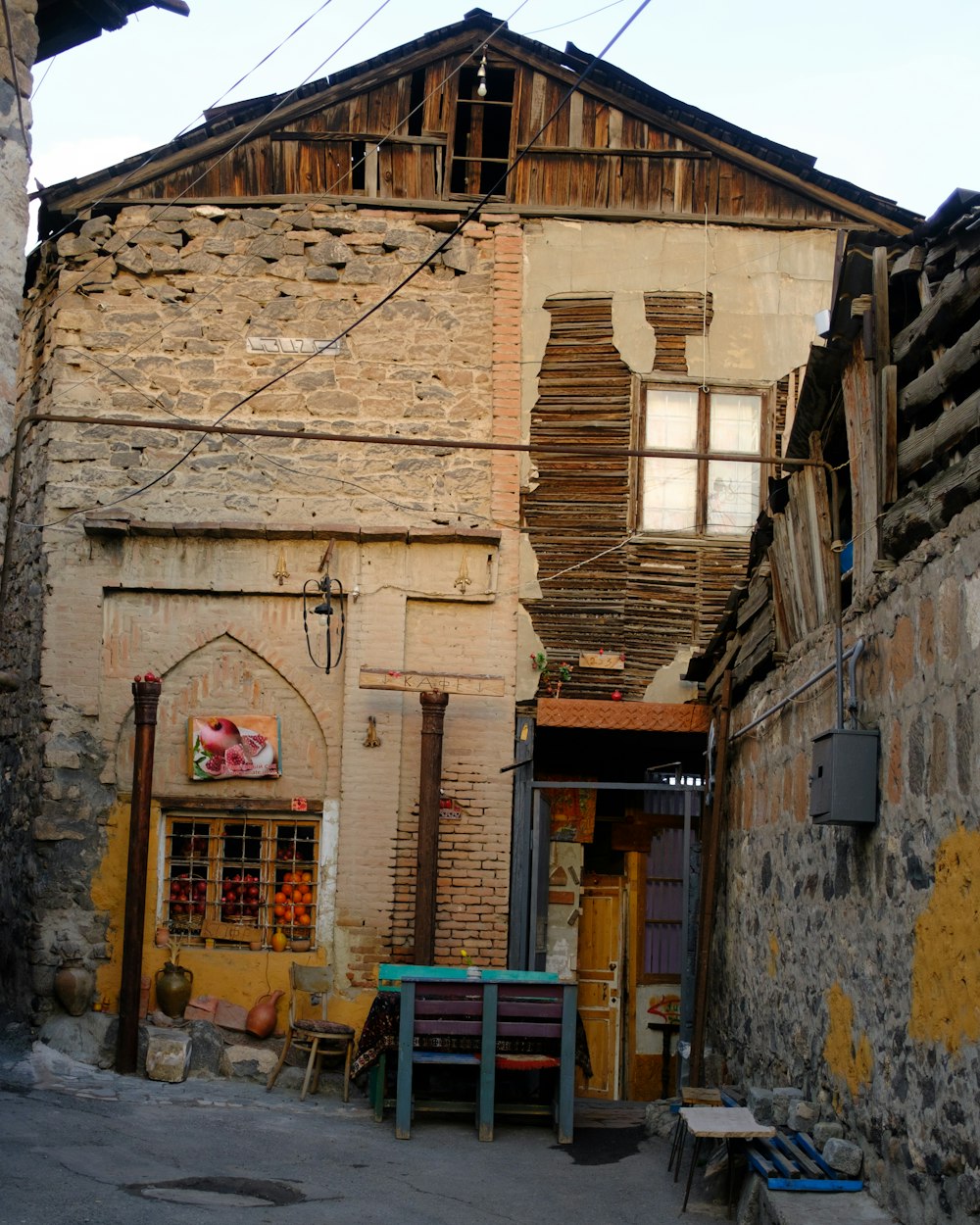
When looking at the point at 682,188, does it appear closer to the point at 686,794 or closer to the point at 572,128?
the point at 572,128

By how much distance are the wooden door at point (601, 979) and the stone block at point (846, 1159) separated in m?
6.92

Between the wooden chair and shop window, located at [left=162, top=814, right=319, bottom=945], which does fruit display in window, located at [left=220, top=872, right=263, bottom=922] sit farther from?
the wooden chair

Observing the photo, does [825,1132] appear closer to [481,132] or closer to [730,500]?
[730,500]

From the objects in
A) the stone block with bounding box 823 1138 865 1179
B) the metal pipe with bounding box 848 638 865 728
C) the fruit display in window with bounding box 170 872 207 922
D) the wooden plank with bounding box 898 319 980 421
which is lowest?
the stone block with bounding box 823 1138 865 1179

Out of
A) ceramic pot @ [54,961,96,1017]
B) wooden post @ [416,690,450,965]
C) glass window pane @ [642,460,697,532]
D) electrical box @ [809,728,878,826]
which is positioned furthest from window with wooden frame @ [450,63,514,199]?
electrical box @ [809,728,878,826]

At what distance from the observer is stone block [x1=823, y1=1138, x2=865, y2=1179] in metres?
7.00

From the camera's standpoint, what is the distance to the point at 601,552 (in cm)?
1328

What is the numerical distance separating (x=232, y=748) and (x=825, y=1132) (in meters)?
6.77

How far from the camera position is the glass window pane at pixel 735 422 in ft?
44.1

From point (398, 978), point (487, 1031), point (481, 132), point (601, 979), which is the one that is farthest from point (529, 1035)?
point (481, 132)

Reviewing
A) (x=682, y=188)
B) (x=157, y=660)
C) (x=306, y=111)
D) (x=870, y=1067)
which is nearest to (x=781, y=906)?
(x=870, y=1067)

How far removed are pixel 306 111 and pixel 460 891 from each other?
24.0 ft

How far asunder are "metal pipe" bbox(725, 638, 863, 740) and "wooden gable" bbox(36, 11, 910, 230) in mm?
5353

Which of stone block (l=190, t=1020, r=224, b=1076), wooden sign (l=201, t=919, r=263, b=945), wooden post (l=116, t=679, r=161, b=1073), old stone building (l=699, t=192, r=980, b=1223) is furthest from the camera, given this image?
wooden sign (l=201, t=919, r=263, b=945)
